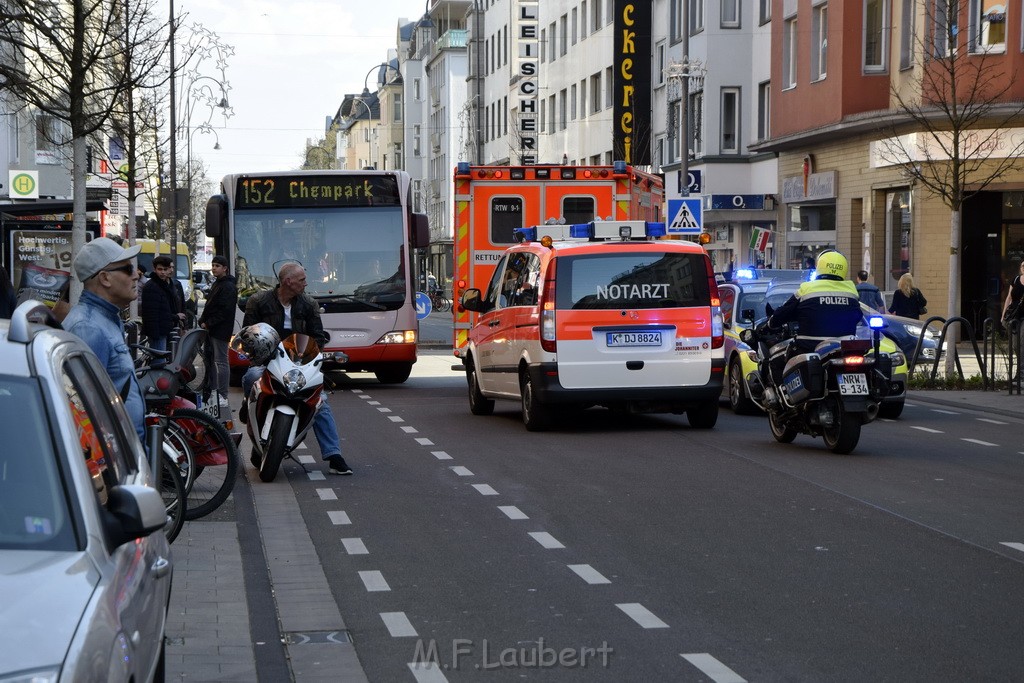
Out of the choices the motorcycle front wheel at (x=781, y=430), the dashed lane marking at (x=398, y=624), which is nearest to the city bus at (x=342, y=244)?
the motorcycle front wheel at (x=781, y=430)

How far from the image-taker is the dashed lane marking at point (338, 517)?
1010 centimetres

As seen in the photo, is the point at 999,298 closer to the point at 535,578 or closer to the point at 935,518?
the point at 935,518

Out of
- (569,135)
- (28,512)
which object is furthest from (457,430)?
(569,135)

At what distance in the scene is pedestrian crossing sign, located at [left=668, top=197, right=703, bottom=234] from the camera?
29.0 m

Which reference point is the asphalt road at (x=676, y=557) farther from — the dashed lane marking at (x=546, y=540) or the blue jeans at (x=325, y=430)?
the blue jeans at (x=325, y=430)

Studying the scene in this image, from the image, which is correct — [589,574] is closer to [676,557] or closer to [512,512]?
[676,557]

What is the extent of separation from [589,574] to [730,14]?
40.5m

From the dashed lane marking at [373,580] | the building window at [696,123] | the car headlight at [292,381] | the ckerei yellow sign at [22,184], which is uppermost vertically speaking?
the building window at [696,123]

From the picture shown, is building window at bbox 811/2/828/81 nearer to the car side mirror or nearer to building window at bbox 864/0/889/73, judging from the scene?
building window at bbox 864/0/889/73

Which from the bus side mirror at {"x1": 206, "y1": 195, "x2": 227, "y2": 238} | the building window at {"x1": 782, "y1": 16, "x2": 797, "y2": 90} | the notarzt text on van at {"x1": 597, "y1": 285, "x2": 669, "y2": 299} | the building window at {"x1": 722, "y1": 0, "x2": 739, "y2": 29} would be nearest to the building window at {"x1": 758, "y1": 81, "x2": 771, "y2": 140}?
the building window at {"x1": 722, "y1": 0, "x2": 739, "y2": 29}

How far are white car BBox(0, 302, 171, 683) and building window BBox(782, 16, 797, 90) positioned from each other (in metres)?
35.7

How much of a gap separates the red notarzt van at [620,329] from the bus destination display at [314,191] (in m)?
7.23

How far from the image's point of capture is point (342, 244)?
901 inches

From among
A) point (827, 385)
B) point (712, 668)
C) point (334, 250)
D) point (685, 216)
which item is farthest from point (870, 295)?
point (712, 668)
